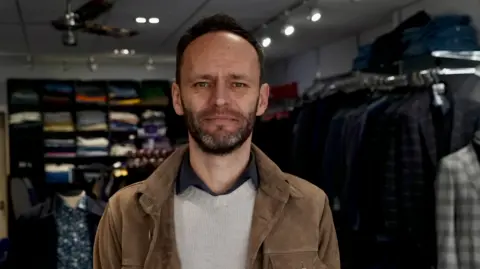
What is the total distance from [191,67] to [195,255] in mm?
362

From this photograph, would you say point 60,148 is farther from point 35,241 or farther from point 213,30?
point 213,30

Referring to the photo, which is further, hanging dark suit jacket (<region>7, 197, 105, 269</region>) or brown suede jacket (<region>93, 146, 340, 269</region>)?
hanging dark suit jacket (<region>7, 197, 105, 269</region>)

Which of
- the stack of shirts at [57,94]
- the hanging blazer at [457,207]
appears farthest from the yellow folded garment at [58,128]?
the hanging blazer at [457,207]

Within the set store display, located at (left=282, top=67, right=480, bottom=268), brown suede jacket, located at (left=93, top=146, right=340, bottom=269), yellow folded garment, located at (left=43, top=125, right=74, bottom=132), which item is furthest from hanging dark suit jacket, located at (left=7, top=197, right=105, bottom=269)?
yellow folded garment, located at (left=43, top=125, right=74, bottom=132)

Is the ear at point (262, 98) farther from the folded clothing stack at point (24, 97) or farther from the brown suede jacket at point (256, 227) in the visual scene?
the folded clothing stack at point (24, 97)

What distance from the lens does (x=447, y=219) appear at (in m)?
2.68

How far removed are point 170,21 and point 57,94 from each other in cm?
284

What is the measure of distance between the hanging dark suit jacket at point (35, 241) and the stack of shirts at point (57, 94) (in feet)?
13.7

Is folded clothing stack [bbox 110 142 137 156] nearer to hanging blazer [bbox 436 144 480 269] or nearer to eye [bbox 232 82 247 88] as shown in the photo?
hanging blazer [bbox 436 144 480 269]

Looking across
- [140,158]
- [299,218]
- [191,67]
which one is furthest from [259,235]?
[140,158]

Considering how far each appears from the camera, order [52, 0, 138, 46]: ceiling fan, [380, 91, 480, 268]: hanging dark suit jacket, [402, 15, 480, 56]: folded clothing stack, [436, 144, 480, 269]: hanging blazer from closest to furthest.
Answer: [436, 144, 480, 269]: hanging blazer, [380, 91, 480, 268]: hanging dark suit jacket, [402, 15, 480, 56]: folded clothing stack, [52, 0, 138, 46]: ceiling fan

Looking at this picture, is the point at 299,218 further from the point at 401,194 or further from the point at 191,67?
the point at 401,194

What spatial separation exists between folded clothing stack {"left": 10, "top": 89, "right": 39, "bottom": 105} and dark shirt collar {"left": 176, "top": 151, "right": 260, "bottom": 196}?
6.05 metres

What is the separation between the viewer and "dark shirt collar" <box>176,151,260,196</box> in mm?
1353
